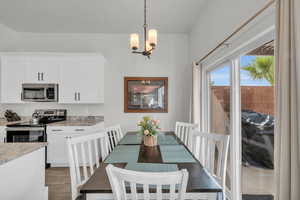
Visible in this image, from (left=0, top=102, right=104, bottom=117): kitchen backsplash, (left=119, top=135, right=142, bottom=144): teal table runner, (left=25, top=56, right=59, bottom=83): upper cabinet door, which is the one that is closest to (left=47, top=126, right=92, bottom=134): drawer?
(left=0, top=102, right=104, bottom=117): kitchen backsplash

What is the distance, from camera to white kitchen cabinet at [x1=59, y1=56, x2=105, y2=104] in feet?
12.4

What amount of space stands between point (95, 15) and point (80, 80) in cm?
133

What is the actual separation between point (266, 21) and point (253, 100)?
790 millimetres

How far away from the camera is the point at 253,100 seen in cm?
188

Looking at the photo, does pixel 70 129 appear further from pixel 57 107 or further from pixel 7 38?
pixel 7 38

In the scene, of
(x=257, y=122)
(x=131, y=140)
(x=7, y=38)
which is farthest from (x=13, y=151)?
(x=7, y=38)

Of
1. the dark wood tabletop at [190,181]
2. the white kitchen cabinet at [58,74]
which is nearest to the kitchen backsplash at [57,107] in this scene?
the white kitchen cabinet at [58,74]

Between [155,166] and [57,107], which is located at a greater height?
[57,107]

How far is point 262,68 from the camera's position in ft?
5.81

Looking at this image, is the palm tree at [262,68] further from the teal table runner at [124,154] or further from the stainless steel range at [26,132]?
the stainless steel range at [26,132]

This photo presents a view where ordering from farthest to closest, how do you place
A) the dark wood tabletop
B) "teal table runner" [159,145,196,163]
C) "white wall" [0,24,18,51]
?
"white wall" [0,24,18,51] < "teal table runner" [159,145,196,163] < the dark wood tabletop

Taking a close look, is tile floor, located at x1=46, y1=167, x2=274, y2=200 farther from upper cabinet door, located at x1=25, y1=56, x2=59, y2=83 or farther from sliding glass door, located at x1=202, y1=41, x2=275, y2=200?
upper cabinet door, located at x1=25, y1=56, x2=59, y2=83

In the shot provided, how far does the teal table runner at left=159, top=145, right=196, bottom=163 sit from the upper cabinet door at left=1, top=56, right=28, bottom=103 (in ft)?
11.4

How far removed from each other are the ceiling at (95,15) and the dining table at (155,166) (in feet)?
7.61
